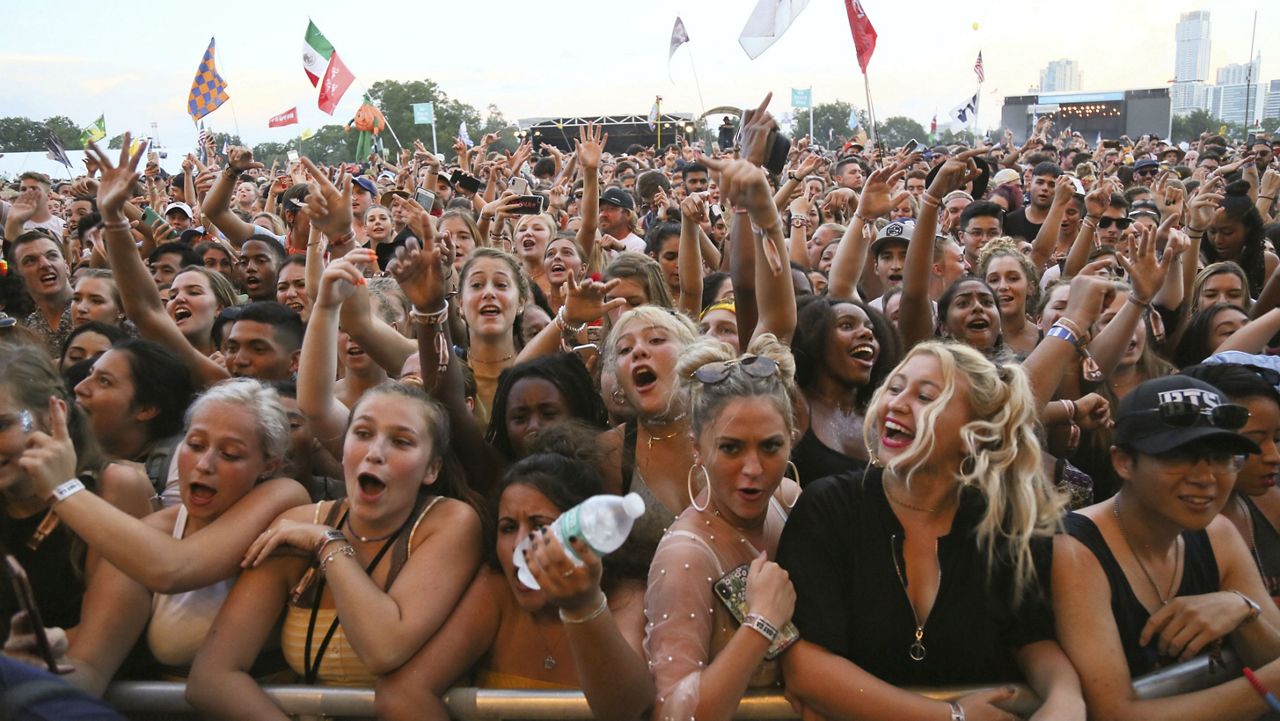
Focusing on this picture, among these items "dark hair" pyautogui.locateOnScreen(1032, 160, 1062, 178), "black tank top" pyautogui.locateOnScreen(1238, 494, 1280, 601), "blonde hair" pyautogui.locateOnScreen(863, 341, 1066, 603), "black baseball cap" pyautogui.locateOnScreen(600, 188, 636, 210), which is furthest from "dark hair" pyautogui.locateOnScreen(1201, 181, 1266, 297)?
"blonde hair" pyautogui.locateOnScreen(863, 341, 1066, 603)

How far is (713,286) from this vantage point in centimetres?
555

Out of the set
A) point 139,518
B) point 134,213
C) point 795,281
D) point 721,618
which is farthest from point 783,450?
point 134,213

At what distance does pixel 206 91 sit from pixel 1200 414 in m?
15.9

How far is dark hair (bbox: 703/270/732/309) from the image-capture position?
5.48m

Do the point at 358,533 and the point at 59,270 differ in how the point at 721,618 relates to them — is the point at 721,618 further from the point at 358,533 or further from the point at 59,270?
the point at 59,270

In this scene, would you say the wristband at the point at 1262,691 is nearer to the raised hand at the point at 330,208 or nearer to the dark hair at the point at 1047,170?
the raised hand at the point at 330,208

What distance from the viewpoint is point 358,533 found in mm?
3018

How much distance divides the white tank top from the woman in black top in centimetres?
242

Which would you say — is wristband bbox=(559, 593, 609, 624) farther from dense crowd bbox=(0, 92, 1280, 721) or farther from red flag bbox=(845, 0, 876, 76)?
red flag bbox=(845, 0, 876, 76)

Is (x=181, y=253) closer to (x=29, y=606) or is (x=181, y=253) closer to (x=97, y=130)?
(x=29, y=606)

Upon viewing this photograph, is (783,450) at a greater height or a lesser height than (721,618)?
greater

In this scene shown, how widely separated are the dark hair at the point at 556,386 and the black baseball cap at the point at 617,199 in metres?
4.47

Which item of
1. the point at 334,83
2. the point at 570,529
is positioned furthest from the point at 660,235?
the point at 334,83

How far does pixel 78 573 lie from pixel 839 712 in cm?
226
